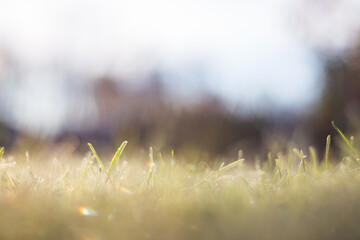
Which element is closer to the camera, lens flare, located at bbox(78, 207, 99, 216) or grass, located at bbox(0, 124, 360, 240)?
grass, located at bbox(0, 124, 360, 240)

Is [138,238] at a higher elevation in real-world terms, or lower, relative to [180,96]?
higher

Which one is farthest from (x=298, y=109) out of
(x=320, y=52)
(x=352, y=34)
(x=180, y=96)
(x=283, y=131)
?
(x=180, y=96)

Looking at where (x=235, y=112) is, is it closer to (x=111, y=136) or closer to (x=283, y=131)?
(x=283, y=131)

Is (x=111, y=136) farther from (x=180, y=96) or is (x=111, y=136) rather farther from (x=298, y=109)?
(x=298, y=109)

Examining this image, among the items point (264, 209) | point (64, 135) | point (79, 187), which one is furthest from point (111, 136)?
point (264, 209)

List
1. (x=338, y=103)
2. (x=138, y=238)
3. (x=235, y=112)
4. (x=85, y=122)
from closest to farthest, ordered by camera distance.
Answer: (x=138, y=238) < (x=338, y=103) < (x=235, y=112) < (x=85, y=122)

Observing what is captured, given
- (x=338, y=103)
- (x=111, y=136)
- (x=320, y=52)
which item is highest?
(x=320, y=52)

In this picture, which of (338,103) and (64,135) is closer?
(338,103)

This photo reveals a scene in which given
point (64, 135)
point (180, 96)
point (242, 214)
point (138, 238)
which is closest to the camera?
point (138, 238)

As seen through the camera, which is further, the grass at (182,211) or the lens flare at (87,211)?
the lens flare at (87,211)
